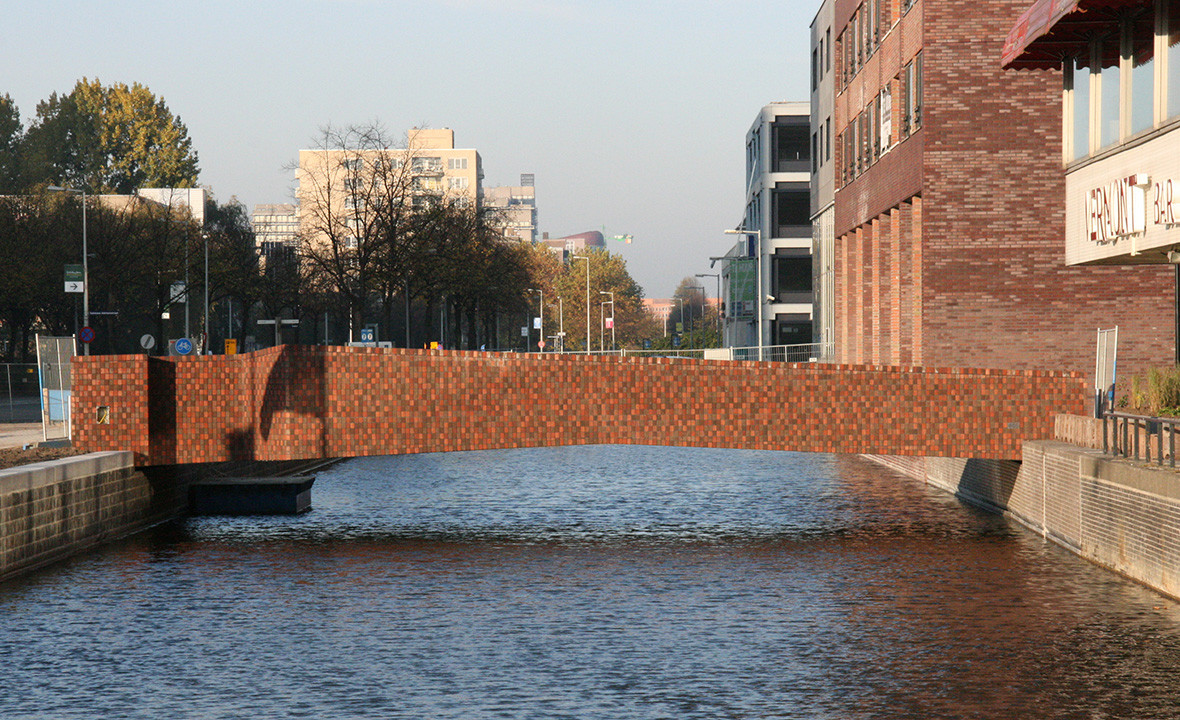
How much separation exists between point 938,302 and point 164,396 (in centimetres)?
1852

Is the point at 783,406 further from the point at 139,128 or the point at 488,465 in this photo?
the point at 139,128

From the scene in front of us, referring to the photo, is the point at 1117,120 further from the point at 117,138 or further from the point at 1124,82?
the point at 117,138

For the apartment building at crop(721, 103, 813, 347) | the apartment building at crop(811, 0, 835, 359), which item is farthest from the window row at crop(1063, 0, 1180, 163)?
the apartment building at crop(721, 103, 813, 347)

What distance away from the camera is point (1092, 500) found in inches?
875

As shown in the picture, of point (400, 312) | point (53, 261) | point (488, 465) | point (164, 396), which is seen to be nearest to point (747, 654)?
point (164, 396)

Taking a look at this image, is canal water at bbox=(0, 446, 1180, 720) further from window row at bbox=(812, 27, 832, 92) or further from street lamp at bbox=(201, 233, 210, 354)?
street lamp at bbox=(201, 233, 210, 354)

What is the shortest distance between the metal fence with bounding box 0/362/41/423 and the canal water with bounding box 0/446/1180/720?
23.1m

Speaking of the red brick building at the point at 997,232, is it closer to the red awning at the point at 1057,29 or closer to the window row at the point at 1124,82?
the red awning at the point at 1057,29

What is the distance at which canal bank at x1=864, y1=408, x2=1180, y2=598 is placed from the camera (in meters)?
18.9

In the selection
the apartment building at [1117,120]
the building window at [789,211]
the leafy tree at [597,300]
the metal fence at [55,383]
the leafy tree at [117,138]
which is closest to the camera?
the apartment building at [1117,120]

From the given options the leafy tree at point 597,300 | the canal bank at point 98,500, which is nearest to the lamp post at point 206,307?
the canal bank at point 98,500

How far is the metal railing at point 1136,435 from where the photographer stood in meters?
19.0

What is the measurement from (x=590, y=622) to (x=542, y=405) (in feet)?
33.0

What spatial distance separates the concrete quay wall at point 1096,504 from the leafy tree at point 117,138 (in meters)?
96.7
